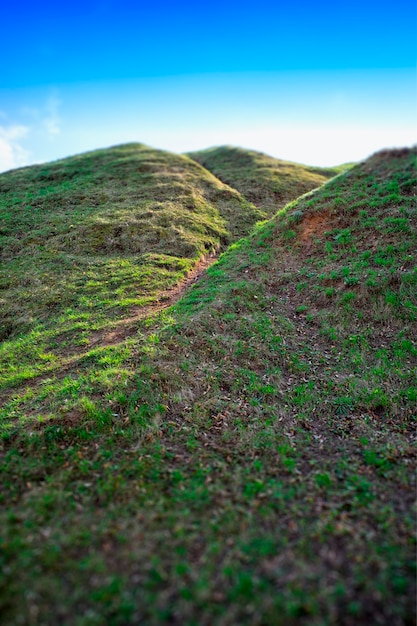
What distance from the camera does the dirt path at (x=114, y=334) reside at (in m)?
11.5

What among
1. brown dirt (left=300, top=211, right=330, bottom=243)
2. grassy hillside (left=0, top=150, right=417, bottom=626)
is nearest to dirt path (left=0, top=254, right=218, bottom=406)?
grassy hillside (left=0, top=150, right=417, bottom=626)

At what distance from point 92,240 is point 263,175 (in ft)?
65.9

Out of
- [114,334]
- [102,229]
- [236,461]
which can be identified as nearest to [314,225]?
[114,334]

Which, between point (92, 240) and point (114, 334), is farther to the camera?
point (92, 240)

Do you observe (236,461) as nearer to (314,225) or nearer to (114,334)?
(114,334)

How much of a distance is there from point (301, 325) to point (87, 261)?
501 inches

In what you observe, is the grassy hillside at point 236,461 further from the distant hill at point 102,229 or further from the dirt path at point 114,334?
the distant hill at point 102,229

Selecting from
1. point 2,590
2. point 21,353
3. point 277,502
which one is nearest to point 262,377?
point 277,502

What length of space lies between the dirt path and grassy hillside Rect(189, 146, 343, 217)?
13.5 metres

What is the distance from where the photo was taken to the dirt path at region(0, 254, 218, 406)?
37.6ft

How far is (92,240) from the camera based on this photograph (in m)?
21.8

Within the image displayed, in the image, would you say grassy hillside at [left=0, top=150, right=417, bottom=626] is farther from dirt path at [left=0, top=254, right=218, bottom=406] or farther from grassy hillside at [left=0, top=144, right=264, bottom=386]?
grassy hillside at [left=0, top=144, right=264, bottom=386]

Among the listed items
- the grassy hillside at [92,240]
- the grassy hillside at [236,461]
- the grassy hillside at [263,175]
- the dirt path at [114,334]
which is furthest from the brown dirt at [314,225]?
the grassy hillside at [263,175]

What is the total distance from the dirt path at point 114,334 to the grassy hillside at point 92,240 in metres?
0.28
